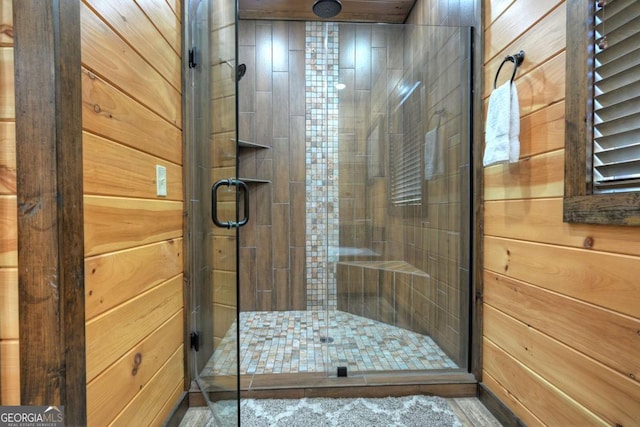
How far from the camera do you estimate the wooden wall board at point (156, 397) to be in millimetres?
997

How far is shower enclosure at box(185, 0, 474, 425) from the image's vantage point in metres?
1.43

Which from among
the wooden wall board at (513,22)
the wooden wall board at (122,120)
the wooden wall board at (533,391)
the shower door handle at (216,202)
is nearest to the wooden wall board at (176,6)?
the wooden wall board at (122,120)

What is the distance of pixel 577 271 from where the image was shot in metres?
0.96

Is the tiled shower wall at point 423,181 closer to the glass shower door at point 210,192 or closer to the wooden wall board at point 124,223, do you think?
the glass shower door at point 210,192

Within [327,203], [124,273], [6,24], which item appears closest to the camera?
[6,24]

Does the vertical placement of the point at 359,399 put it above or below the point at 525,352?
below

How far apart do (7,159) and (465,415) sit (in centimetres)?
198

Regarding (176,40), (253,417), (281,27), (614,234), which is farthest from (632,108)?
(281,27)

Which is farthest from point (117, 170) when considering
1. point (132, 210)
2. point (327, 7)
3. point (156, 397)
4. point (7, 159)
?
point (327, 7)

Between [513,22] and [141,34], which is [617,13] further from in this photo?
[141,34]

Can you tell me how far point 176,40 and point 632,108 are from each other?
1.75 m

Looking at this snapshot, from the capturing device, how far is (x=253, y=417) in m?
1.38

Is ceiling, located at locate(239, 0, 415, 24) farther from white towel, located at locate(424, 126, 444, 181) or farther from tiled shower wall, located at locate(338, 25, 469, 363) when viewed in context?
white towel, located at locate(424, 126, 444, 181)

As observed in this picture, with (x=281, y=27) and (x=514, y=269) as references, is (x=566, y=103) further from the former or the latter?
(x=281, y=27)
